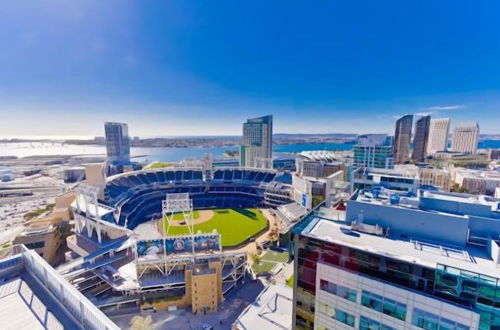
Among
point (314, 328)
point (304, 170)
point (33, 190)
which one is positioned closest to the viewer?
point (314, 328)

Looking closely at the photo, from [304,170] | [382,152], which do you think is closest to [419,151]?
[382,152]

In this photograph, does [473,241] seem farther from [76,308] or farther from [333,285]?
[76,308]

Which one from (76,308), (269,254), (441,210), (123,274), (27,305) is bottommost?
(269,254)

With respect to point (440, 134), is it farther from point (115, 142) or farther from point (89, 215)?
point (115, 142)

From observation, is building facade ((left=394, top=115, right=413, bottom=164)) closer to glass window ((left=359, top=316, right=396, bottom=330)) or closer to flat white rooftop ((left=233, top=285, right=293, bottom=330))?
flat white rooftop ((left=233, top=285, right=293, bottom=330))

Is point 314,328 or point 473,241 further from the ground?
point 473,241

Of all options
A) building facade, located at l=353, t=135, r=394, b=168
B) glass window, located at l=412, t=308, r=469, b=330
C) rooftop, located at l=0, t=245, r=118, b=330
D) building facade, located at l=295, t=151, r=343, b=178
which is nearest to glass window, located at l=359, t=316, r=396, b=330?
glass window, located at l=412, t=308, r=469, b=330

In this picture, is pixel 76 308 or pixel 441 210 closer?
pixel 76 308
